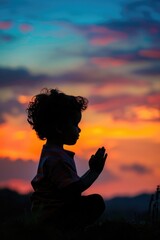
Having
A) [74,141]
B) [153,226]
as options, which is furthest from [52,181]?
[153,226]

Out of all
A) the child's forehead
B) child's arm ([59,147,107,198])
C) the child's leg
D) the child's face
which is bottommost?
the child's leg

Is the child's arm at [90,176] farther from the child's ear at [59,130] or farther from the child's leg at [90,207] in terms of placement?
the child's ear at [59,130]

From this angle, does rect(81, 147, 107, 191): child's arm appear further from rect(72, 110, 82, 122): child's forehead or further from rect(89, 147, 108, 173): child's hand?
rect(72, 110, 82, 122): child's forehead

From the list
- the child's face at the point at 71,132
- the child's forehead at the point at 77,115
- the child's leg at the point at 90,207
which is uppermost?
the child's forehead at the point at 77,115

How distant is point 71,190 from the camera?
8906 mm

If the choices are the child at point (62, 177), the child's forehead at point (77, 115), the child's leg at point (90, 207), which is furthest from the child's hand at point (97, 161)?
the child's forehead at point (77, 115)

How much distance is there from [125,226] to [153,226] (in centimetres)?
159

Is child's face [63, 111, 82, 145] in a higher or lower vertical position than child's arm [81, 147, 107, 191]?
higher

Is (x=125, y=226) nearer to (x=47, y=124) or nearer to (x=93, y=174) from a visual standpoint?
(x=93, y=174)

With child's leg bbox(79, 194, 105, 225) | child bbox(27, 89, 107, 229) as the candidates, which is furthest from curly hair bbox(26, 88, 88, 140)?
child's leg bbox(79, 194, 105, 225)

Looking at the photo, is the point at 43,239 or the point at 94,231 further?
the point at 94,231

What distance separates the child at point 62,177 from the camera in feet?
29.5

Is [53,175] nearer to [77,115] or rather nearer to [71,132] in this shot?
[71,132]

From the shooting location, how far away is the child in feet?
29.5
